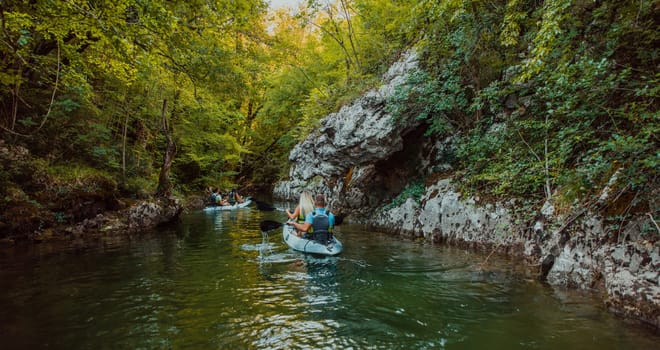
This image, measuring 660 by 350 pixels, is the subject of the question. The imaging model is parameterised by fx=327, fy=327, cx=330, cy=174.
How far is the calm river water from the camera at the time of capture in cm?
404

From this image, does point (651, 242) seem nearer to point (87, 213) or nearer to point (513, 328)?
point (513, 328)

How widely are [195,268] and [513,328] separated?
250 inches

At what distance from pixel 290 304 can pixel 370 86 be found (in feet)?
30.6

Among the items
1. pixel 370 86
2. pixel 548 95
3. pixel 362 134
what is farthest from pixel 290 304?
pixel 370 86

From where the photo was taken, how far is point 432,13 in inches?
332

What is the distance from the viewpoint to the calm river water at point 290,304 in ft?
13.3

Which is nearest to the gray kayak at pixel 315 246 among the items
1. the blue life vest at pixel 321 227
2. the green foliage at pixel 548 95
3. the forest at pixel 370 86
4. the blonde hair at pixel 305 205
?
the blue life vest at pixel 321 227

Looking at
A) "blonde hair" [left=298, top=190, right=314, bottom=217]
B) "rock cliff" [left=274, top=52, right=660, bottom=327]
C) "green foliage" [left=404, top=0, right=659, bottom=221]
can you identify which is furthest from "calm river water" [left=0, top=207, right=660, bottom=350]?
"green foliage" [left=404, top=0, right=659, bottom=221]

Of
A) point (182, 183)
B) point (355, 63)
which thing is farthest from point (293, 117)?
point (355, 63)

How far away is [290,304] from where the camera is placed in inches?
207

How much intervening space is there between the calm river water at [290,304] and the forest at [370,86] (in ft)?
6.31

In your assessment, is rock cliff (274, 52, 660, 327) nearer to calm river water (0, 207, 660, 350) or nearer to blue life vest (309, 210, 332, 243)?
calm river water (0, 207, 660, 350)

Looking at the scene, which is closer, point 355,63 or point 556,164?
point 556,164

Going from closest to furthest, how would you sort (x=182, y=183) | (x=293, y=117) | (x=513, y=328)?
(x=513, y=328) → (x=182, y=183) → (x=293, y=117)
